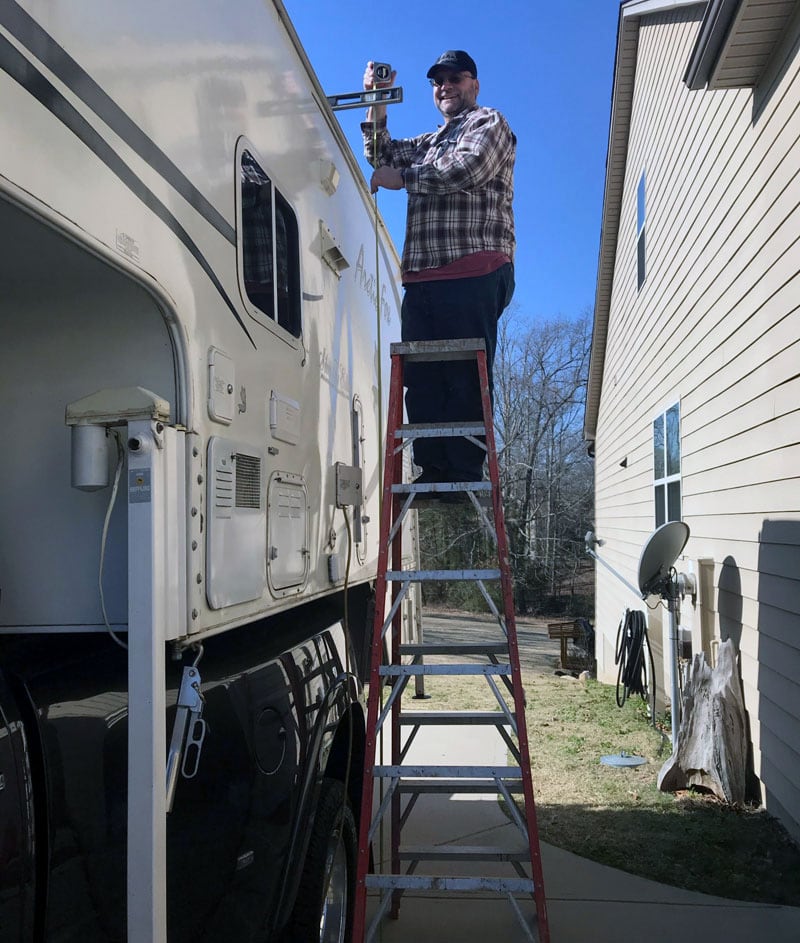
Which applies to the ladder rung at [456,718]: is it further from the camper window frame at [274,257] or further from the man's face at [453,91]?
the man's face at [453,91]

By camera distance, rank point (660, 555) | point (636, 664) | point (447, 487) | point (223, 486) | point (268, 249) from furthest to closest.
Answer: point (636, 664) → point (660, 555) → point (447, 487) → point (268, 249) → point (223, 486)

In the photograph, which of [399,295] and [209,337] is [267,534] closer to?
[209,337]

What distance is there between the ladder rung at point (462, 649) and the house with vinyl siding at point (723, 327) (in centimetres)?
191

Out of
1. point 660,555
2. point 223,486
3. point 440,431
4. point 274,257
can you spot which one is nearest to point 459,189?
point 440,431

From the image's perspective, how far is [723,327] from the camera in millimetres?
5910

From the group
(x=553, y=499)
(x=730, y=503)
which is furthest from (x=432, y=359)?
(x=553, y=499)

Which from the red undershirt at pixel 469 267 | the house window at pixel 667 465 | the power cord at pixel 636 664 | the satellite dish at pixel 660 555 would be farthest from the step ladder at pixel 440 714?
the power cord at pixel 636 664

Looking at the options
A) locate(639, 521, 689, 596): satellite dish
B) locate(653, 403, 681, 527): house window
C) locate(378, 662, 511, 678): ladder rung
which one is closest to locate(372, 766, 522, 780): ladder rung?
locate(378, 662, 511, 678): ladder rung

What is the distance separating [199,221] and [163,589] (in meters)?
0.99

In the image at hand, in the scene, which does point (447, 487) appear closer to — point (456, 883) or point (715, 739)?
point (456, 883)

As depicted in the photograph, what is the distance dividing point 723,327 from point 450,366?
2.85m

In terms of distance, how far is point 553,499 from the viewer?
34000 mm

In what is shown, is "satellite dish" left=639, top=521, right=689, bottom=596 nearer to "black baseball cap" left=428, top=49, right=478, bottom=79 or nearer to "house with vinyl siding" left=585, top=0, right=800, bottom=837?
"house with vinyl siding" left=585, top=0, right=800, bottom=837

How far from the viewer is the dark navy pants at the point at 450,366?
13.1 feet
